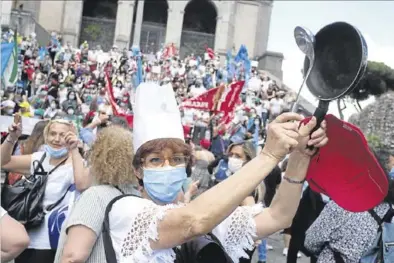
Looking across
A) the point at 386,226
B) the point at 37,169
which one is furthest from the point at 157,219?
the point at 37,169

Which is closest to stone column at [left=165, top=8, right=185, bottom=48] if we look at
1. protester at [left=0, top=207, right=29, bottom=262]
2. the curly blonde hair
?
the curly blonde hair

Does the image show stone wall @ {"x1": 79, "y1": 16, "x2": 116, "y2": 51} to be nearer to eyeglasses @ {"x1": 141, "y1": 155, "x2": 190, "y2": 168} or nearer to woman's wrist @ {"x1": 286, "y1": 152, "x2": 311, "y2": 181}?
eyeglasses @ {"x1": 141, "y1": 155, "x2": 190, "y2": 168}

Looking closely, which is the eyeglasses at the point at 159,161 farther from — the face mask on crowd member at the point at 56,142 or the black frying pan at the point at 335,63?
the face mask on crowd member at the point at 56,142

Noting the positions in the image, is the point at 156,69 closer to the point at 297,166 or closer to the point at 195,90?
the point at 195,90

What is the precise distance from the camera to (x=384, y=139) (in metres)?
3.97

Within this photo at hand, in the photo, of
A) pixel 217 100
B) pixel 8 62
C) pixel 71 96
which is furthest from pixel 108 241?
pixel 71 96

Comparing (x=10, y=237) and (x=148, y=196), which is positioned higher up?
(x=148, y=196)

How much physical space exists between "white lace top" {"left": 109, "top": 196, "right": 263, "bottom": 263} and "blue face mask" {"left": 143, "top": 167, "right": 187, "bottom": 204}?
12 cm

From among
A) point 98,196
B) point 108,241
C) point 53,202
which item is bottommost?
point 53,202

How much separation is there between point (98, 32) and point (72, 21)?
6.63 ft

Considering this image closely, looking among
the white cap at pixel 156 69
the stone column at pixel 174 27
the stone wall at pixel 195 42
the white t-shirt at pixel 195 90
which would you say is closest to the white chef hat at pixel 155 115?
→ the white t-shirt at pixel 195 90

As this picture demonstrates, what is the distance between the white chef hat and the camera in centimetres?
249

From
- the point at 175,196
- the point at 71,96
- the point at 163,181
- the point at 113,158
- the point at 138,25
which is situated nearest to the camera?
the point at 163,181

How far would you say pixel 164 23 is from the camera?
45.3 meters
